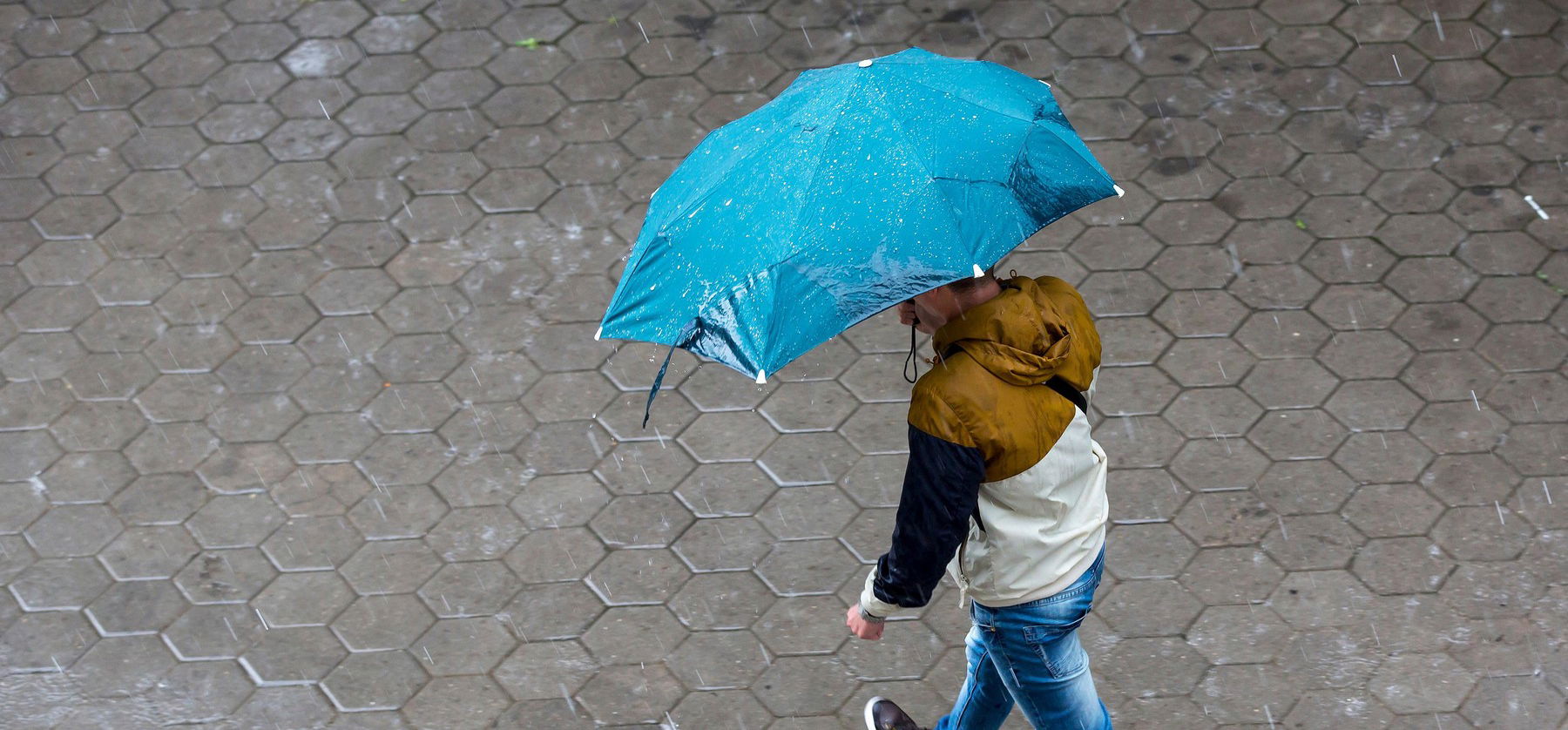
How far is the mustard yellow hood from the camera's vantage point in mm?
3184

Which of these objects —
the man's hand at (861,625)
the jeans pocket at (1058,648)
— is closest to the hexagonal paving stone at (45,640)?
the man's hand at (861,625)

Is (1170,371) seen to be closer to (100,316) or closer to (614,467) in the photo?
(614,467)

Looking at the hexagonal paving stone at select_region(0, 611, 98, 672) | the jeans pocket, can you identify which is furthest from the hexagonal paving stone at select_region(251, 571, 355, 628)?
the jeans pocket

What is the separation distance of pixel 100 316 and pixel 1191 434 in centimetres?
424

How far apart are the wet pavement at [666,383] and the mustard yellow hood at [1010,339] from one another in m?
1.75

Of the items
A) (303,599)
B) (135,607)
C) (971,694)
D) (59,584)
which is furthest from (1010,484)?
(59,584)

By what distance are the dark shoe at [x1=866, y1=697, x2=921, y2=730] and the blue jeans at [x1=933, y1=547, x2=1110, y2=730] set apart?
1.90 ft

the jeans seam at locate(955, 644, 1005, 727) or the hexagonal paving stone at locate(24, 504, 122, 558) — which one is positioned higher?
the jeans seam at locate(955, 644, 1005, 727)

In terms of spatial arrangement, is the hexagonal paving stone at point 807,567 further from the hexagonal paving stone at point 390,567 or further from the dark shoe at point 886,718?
the hexagonal paving stone at point 390,567

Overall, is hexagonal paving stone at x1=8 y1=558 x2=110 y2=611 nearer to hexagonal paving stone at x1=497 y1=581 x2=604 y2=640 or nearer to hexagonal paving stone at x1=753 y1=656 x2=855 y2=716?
hexagonal paving stone at x1=497 y1=581 x2=604 y2=640

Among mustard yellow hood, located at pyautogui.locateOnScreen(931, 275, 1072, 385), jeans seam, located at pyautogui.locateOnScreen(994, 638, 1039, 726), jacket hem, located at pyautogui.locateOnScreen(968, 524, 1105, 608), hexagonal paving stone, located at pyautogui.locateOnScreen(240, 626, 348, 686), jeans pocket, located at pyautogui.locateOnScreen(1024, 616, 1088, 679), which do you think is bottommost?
hexagonal paving stone, located at pyautogui.locateOnScreen(240, 626, 348, 686)

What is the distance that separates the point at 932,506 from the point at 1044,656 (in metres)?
0.61

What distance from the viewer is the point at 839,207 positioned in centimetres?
303

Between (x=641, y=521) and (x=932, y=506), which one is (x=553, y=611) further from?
(x=932, y=506)
